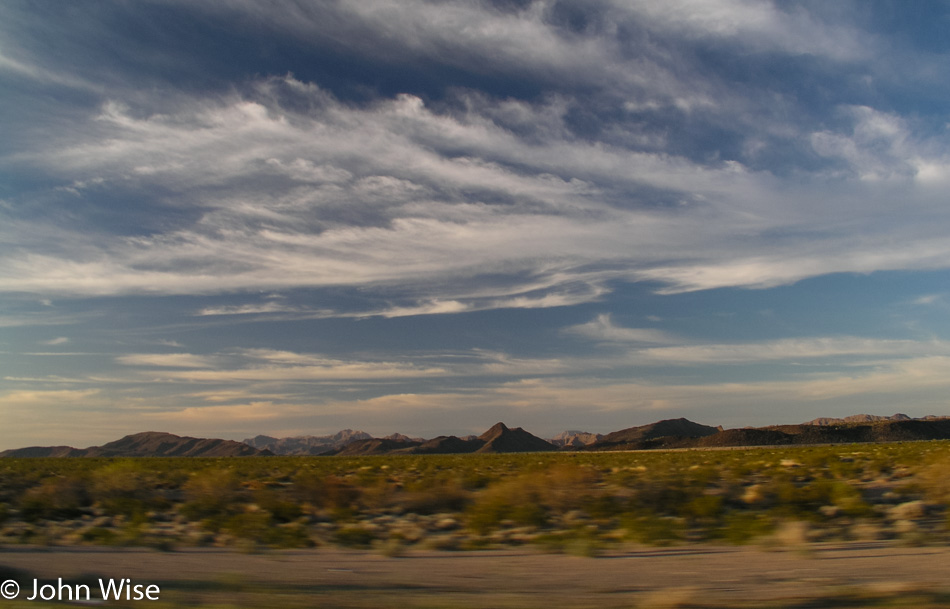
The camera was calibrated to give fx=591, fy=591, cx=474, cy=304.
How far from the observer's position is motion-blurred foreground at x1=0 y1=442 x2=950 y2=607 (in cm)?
713

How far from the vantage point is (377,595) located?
7160 mm

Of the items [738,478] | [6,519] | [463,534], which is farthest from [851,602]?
[6,519]

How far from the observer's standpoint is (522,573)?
8.30 meters

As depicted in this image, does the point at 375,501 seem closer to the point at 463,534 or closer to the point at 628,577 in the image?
the point at 463,534

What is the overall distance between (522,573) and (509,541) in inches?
110

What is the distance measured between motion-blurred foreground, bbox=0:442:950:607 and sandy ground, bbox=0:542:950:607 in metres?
0.04

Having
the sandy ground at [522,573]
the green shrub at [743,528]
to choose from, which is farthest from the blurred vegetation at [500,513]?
the sandy ground at [522,573]

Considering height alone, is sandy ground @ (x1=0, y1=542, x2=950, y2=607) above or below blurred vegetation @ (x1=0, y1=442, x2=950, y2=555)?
above

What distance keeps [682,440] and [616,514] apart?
560 ft

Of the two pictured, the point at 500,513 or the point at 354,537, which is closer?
the point at 354,537

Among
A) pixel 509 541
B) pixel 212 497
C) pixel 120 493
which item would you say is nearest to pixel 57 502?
pixel 120 493

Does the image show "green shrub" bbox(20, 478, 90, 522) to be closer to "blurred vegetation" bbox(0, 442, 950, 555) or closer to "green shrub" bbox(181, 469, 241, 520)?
"blurred vegetation" bbox(0, 442, 950, 555)

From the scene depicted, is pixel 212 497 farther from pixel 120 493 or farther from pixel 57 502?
pixel 57 502

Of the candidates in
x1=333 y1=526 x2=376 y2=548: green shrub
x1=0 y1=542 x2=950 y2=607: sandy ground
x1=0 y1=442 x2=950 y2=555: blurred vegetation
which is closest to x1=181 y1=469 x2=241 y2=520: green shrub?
x1=0 y1=442 x2=950 y2=555: blurred vegetation
